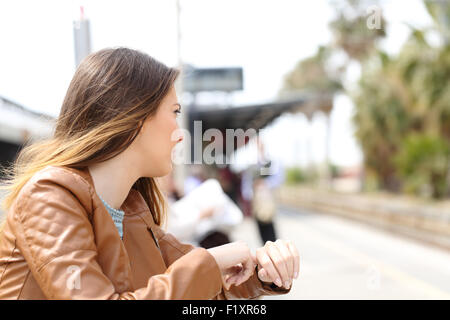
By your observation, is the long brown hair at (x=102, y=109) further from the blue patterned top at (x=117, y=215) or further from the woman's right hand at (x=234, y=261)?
the woman's right hand at (x=234, y=261)

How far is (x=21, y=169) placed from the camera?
4.20ft

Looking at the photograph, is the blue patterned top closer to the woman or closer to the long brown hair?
the woman

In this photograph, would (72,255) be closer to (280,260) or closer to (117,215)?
(117,215)

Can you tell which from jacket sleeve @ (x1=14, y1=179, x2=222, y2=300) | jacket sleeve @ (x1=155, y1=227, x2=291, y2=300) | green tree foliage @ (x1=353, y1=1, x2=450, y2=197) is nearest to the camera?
jacket sleeve @ (x1=14, y1=179, x2=222, y2=300)

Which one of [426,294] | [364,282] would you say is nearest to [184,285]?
[426,294]

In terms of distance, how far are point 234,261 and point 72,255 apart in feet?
1.20

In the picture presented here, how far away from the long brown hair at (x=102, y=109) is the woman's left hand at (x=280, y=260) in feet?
1.32

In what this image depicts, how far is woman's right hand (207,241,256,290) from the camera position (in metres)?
1.12

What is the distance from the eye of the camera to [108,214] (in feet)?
3.57

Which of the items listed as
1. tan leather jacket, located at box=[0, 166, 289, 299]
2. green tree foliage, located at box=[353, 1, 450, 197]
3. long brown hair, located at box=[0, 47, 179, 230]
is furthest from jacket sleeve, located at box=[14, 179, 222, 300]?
green tree foliage, located at box=[353, 1, 450, 197]

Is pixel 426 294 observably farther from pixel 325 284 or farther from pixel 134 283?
pixel 134 283

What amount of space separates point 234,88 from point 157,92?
833 centimetres

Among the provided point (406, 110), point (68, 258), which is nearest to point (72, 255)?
point (68, 258)

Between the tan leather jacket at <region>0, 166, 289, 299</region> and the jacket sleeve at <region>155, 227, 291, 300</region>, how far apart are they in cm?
20
